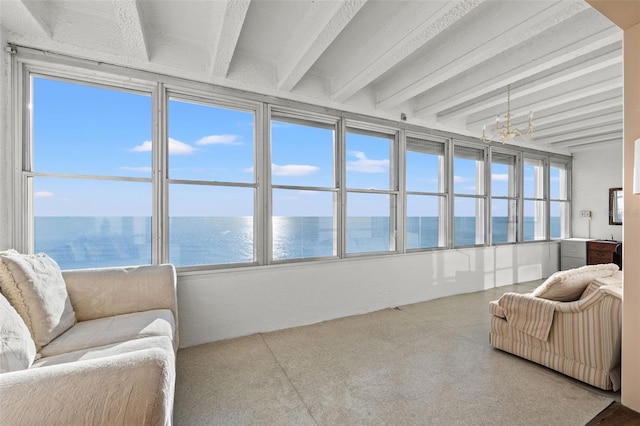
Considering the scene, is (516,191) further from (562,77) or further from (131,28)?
(131,28)

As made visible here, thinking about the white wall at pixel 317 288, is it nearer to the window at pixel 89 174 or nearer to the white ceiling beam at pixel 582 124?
the window at pixel 89 174

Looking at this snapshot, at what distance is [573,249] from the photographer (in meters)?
6.16

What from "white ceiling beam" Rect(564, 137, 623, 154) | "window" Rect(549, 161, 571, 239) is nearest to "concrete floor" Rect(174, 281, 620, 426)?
"window" Rect(549, 161, 571, 239)

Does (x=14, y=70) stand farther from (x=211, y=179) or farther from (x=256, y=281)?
(x=256, y=281)

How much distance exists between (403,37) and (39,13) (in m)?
2.77

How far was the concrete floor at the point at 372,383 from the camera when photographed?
1901 millimetres

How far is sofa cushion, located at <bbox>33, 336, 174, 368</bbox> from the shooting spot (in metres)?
1.54

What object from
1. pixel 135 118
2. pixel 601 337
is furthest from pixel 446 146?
pixel 135 118

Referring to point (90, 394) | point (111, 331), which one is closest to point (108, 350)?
point (111, 331)

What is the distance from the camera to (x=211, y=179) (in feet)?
10.4

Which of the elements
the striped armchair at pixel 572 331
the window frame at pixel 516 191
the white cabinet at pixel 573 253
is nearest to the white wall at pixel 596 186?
the white cabinet at pixel 573 253

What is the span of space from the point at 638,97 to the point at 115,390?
8.85ft

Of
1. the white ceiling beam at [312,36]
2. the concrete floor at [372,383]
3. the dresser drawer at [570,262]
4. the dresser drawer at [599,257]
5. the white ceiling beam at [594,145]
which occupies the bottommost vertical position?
the concrete floor at [372,383]

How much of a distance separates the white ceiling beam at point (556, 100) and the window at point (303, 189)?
2.52 m
